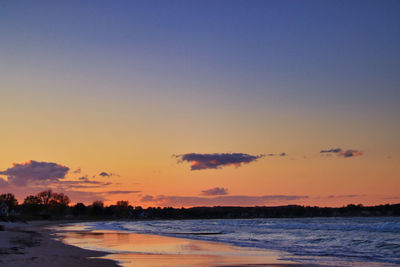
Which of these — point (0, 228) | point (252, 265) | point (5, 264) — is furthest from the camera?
point (0, 228)

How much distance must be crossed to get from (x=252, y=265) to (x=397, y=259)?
859cm

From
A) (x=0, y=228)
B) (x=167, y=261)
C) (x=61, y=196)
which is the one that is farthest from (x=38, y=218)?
(x=167, y=261)

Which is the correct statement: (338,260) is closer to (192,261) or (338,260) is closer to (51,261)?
(192,261)

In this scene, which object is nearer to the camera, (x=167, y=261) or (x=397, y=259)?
(x=167, y=261)

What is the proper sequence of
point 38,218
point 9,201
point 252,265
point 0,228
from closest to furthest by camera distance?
1. point 252,265
2. point 0,228
3. point 38,218
4. point 9,201

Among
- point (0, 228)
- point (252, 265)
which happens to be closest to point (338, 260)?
point (252, 265)

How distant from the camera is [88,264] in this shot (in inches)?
704

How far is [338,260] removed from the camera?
69.1 ft

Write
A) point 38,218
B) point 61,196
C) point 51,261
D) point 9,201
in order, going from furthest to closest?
point 61,196
point 9,201
point 38,218
point 51,261

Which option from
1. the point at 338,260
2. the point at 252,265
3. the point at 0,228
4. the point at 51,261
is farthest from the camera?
the point at 0,228

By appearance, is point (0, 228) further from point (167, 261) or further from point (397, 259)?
point (397, 259)

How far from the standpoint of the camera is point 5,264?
1578cm

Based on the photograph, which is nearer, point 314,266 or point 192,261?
point 314,266

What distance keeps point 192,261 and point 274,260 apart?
4.55m
